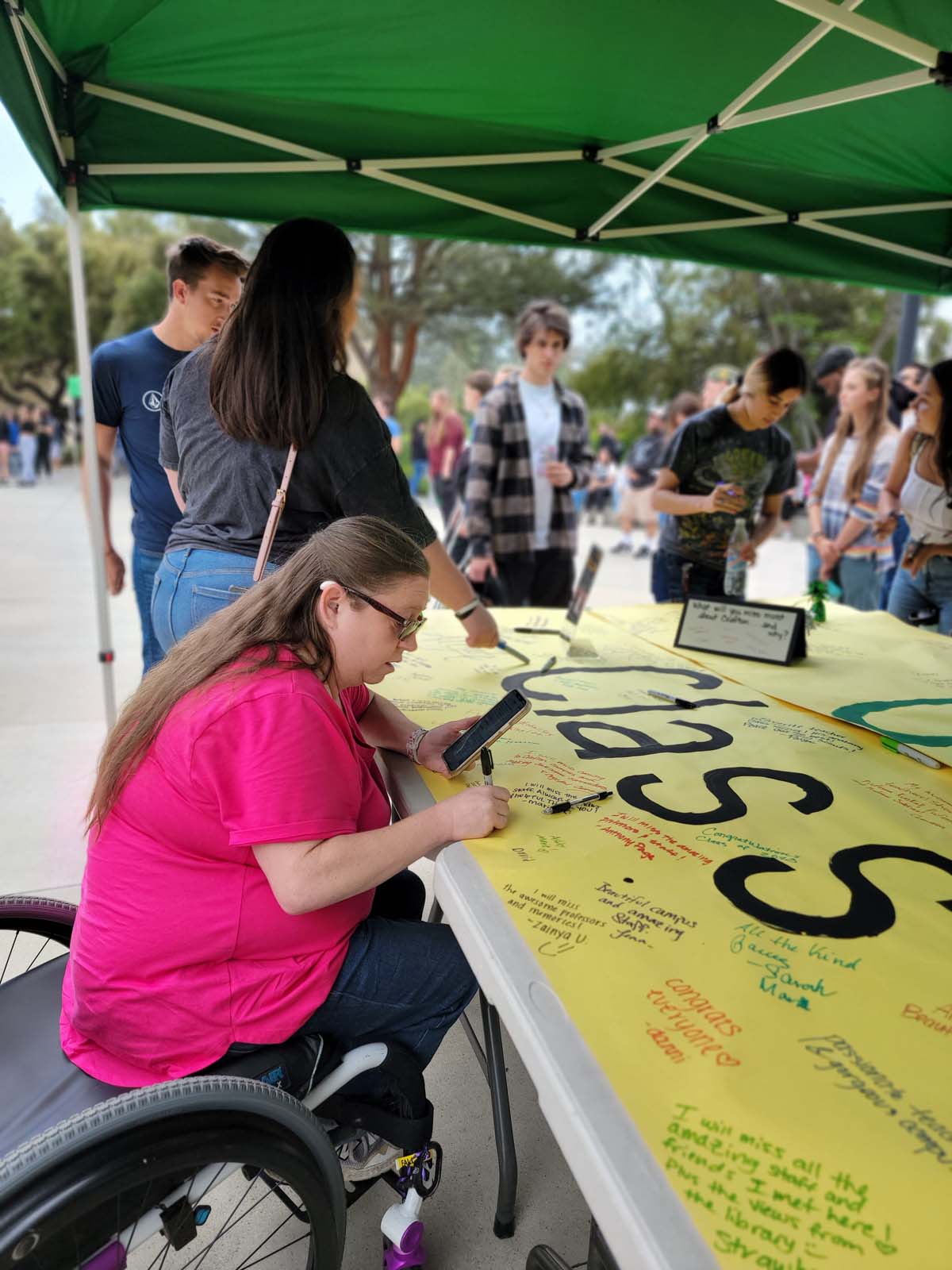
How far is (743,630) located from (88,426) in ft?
6.64

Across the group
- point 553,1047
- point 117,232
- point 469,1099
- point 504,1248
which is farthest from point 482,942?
point 117,232

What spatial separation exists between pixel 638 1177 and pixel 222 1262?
1018 mm

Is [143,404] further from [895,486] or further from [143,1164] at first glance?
[895,486]

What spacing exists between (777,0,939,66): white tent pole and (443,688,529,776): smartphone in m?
1.35

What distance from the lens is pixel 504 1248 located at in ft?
4.60

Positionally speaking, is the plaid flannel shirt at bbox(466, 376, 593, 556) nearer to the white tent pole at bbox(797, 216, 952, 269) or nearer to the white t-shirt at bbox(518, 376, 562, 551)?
the white t-shirt at bbox(518, 376, 562, 551)

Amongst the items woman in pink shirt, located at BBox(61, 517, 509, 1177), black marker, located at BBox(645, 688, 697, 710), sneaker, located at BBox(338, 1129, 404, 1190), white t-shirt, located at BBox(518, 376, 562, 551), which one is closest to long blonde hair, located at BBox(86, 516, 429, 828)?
woman in pink shirt, located at BBox(61, 517, 509, 1177)

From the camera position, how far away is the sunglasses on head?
3.99 ft

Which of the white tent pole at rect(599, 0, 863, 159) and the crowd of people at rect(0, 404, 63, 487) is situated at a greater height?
the white tent pole at rect(599, 0, 863, 159)

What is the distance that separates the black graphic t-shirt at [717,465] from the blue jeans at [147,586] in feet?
5.69

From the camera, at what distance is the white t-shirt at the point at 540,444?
141 inches

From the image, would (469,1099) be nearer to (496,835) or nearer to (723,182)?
(496,835)

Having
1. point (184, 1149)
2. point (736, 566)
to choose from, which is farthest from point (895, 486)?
point (184, 1149)

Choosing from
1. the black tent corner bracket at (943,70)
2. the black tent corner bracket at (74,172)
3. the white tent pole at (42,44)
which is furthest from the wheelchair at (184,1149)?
the black tent corner bracket at (74,172)
